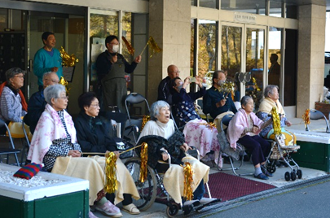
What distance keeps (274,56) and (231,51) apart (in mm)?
2395

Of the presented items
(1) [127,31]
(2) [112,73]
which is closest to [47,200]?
(2) [112,73]

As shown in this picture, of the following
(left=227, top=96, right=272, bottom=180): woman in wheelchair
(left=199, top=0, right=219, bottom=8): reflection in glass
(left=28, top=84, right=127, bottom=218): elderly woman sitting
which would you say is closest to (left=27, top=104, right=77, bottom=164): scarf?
(left=28, top=84, right=127, bottom=218): elderly woman sitting

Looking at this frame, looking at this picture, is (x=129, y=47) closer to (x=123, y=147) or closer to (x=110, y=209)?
(x=123, y=147)

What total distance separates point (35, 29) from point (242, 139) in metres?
5.67

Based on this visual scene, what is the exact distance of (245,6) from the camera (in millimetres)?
16203

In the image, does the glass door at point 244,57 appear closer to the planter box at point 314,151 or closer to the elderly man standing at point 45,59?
the planter box at point 314,151

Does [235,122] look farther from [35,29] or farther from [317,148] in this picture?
[35,29]

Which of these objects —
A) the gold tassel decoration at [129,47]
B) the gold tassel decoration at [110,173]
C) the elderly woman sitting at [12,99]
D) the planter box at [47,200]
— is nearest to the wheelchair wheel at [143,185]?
the gold tassel decoration at [110,173]

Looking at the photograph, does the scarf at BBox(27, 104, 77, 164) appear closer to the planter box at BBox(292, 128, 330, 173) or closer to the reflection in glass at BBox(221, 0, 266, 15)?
the planter box at BBox(292, 128, 330, 173)

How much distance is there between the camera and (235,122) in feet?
30.3

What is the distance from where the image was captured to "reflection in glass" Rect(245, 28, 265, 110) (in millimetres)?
16234

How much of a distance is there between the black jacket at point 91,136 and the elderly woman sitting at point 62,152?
0.41ft

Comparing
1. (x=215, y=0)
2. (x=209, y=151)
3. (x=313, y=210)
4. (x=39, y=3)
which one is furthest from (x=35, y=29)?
(x=313, y=210)

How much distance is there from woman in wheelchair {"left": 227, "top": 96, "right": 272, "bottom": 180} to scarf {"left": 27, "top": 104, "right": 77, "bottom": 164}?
3191 millimetres
